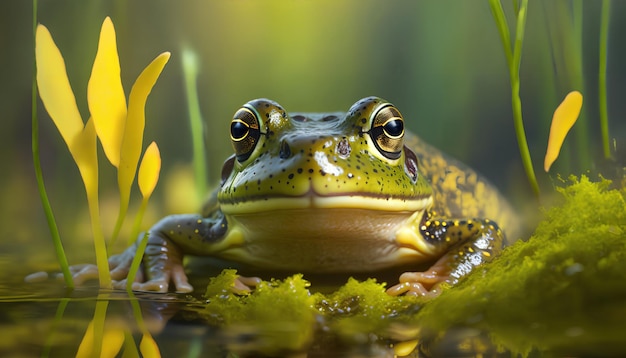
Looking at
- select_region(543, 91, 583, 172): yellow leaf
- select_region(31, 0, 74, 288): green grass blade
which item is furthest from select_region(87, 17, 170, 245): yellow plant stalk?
select_region(543, 91, 583, 172): yellow leaf

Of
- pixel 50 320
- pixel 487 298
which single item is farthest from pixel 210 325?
pixel 487 298

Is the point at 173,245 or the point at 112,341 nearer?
the point at 112,341

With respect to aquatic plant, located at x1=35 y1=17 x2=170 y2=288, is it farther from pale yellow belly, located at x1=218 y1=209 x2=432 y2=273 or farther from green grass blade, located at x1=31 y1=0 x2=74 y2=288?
pale yellow belly, located at x1=218 y1=209 x2=432 y2=273

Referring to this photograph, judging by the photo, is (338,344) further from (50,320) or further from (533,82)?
(533,82)

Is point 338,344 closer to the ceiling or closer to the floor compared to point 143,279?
closer to the ceiling

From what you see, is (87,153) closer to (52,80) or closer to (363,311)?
(52,80)

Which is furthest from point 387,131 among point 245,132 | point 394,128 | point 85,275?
point 85,275
